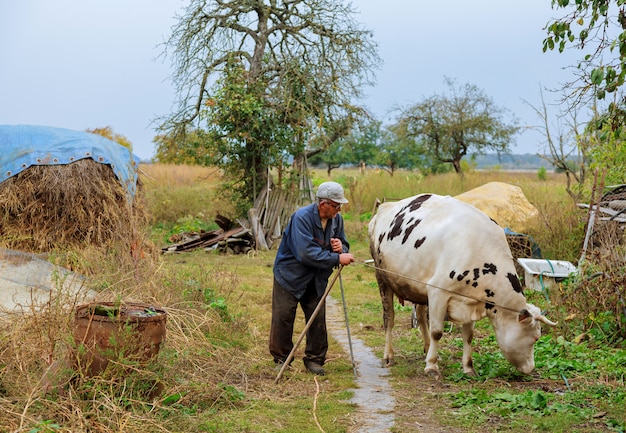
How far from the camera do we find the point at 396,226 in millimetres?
8227

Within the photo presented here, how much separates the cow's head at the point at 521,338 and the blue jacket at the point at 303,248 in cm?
175

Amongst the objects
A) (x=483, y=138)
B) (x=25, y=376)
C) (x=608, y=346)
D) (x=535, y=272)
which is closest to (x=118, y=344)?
(x=25, y=376)

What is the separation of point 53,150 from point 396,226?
6070 mm

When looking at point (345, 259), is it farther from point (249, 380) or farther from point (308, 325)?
point (249, 380)

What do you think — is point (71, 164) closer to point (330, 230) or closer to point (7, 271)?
point (7, 271)

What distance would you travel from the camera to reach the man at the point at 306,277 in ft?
25.0

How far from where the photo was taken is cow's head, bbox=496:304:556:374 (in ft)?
23.2

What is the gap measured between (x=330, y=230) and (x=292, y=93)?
12.8 metres

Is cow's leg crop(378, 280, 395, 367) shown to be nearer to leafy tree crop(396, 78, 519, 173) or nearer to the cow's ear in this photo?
the cow's ear

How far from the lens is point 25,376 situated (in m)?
5.69

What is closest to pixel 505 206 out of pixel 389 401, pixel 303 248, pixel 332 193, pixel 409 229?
pixel 409 229

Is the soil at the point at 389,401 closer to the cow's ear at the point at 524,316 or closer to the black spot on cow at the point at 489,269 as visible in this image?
the cow's ear at the point at 524,316

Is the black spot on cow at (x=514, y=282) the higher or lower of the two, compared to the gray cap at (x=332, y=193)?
lower

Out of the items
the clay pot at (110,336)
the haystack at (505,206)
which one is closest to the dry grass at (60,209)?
the clay pot at (110,336)
